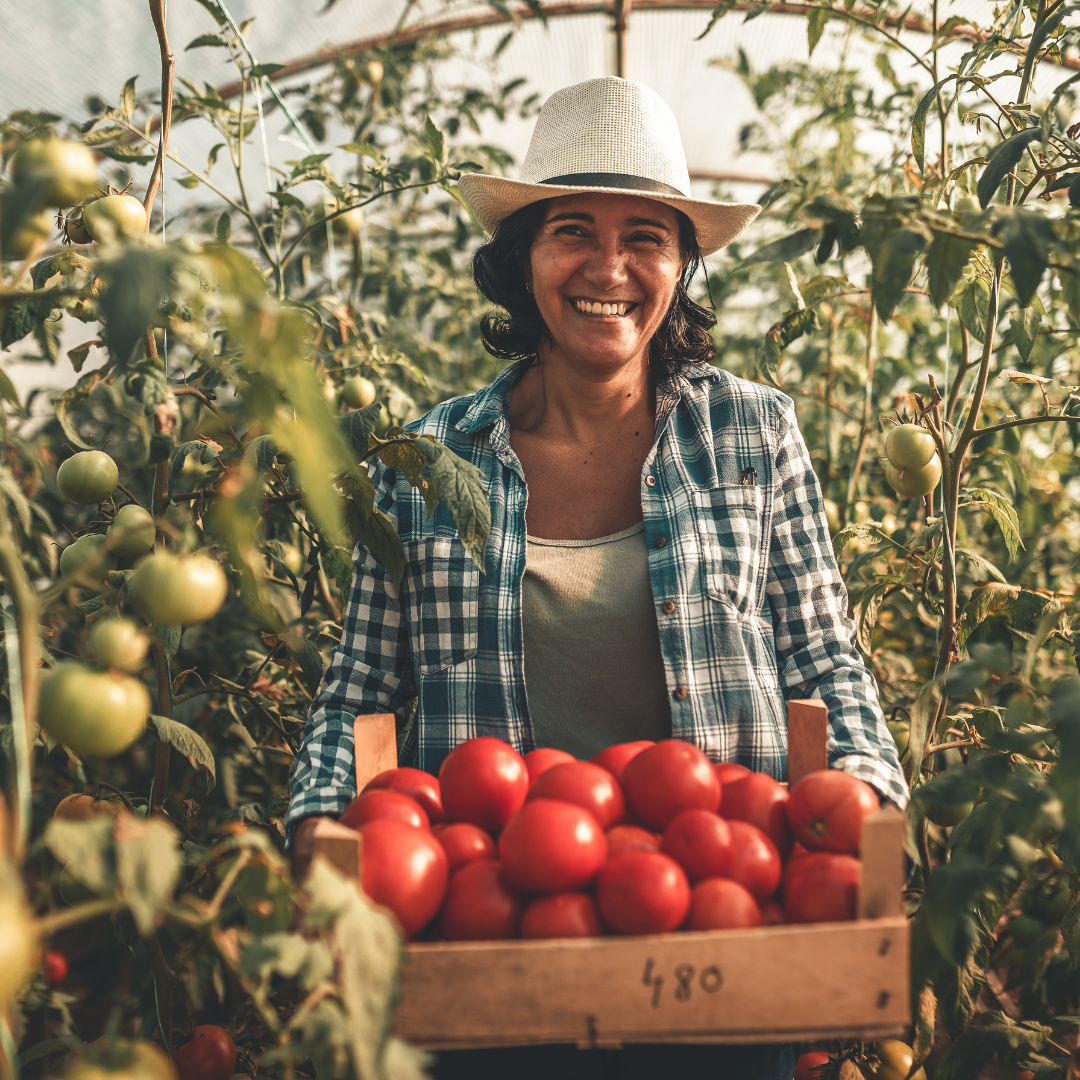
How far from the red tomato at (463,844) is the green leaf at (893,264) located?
617 millimetres

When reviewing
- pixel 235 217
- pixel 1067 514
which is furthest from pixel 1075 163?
pixel 235 217

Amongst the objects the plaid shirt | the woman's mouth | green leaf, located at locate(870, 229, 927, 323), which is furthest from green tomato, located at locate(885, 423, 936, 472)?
green leaf, located at locate(870, 229, 927, 323)

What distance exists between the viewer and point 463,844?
2.85ft

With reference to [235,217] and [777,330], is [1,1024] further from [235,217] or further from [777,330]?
[235,217]

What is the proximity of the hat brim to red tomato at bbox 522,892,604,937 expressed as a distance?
1051mm

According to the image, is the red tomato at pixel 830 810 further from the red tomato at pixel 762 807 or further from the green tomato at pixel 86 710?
the green tomato at pixel 86 710

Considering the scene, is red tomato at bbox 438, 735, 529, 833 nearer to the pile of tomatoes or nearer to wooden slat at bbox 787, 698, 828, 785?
the pile of tomatoes

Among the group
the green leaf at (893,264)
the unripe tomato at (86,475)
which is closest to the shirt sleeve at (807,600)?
the green leaf at (893,264)

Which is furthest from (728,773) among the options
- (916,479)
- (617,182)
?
(617,182)

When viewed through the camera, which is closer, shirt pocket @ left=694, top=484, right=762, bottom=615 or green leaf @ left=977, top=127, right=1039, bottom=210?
green leaf @ left=977, top=127, right=1039, bottom=210

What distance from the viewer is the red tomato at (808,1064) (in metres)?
1.45

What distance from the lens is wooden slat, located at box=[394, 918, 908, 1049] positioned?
27.3 inches

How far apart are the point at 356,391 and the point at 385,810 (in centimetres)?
123

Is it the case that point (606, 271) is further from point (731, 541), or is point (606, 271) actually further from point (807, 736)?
point (807, 736)
